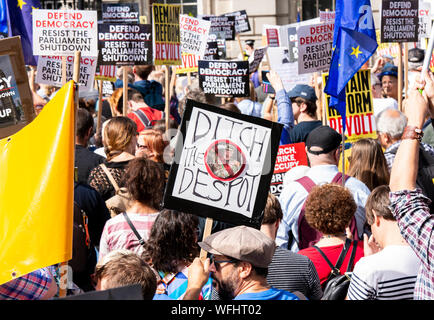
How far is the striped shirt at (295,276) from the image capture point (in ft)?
12.7

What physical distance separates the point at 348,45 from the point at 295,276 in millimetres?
3362

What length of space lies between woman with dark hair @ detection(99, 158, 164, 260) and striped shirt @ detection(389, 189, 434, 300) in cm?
199

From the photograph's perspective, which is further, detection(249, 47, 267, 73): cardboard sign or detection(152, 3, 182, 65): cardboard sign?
detection(249, 47, 267, 73): cardboard sign

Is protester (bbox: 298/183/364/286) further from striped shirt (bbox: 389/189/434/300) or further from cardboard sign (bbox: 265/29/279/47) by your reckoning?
cardboard sign (bbox: 265/29/279/47)

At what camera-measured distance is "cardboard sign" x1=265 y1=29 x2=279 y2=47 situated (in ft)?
44.2

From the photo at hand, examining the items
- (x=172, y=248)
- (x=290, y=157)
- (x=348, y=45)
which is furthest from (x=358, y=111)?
(x=172, y=248)

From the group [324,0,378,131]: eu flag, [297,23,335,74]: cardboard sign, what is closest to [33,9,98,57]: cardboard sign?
[297,23,335,74]: cardboard sign

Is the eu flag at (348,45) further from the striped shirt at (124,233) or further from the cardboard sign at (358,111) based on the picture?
the striped shirt at (124,233)

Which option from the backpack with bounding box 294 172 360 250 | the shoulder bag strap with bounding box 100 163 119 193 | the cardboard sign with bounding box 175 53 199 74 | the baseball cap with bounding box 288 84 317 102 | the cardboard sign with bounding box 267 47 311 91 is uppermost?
the cardboard sign with bounding box 175 53 199 74

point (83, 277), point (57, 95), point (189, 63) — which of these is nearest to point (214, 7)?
point (189, 63)

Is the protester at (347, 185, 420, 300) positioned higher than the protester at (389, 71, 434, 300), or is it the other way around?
the protester at (389, 71, 434, 300)

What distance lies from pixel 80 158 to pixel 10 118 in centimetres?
240

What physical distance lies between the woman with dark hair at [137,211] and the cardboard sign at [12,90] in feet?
3.73

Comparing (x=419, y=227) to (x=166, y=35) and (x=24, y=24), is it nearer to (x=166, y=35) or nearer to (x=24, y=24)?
(x=24, y=24)
